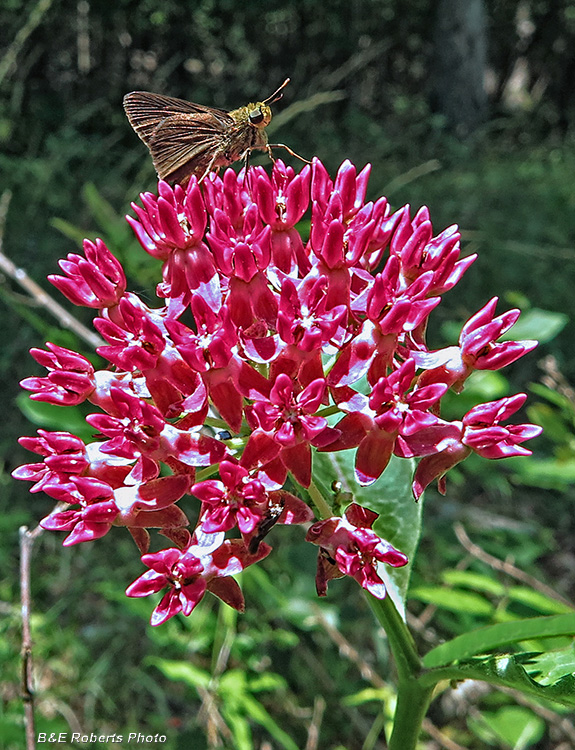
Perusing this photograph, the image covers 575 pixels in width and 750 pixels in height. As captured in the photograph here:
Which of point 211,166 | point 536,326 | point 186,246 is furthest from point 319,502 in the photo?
point 536,326

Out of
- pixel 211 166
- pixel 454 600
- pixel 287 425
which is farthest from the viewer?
pixel 454 600

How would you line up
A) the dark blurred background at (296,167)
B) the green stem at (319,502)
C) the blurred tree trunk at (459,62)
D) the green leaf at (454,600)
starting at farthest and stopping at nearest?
the blurred tree trunk at (459,62) → the dark blurred background at (296,167) → the green leaf at (454,600) → the green stem at (319,502)

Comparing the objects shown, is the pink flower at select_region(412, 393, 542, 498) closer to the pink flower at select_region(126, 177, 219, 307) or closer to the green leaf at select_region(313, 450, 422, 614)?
the green leaf at select_region(313, 450, 422, 614)

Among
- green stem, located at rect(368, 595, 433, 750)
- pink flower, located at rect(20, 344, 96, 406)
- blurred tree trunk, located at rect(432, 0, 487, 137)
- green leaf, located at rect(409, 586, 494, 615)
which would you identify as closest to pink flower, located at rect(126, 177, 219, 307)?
pink flower, located at rect(20, 344, 96, 406)

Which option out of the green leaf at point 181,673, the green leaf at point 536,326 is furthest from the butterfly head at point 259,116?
the green leaf at point 181,673

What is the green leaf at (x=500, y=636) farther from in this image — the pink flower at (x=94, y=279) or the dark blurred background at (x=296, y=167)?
the dark blurred background at (x=296, y=167)

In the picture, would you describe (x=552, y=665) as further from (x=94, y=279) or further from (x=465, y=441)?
(x=94, y=279)

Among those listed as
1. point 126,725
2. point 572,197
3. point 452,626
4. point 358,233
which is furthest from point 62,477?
point 572,197
